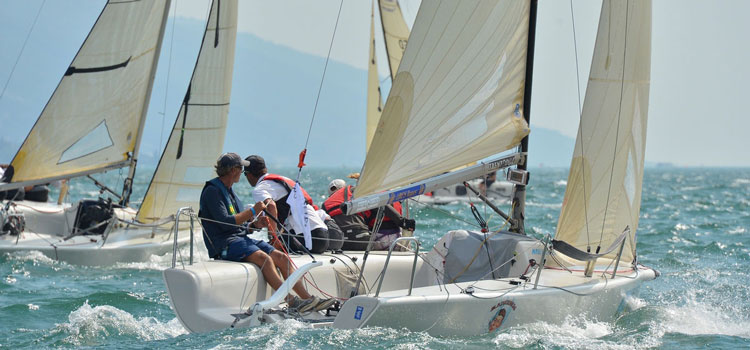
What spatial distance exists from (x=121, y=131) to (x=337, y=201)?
670 centimetres

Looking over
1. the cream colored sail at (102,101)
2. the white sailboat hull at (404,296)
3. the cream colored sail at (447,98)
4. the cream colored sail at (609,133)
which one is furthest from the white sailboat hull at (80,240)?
the cream colored sail at (609,133)

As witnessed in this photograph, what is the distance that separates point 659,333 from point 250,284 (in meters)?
3.46

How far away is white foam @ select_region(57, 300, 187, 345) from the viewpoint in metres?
6.74

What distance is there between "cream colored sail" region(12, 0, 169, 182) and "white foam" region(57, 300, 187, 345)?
665 centimetres

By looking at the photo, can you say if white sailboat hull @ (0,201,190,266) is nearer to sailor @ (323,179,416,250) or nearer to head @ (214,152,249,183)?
sailor @ (323,179,416,250)

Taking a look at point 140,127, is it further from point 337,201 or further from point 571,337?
point 571,337

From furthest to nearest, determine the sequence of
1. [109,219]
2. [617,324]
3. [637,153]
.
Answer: [109,219], [637,153], [617,324]

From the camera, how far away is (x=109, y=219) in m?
13.1

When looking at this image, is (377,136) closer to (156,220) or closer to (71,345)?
(71,345)

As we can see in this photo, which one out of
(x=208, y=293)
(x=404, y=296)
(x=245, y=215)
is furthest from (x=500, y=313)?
(x=208, y=293)

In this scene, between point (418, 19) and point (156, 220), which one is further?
point (156, 220)

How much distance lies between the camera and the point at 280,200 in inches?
280

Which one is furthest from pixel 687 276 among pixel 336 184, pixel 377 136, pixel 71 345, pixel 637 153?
pixel 71 345

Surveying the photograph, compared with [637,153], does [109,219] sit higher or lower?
lower
